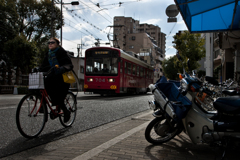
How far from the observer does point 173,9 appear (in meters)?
10.0

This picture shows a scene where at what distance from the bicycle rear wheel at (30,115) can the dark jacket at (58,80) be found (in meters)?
0.27

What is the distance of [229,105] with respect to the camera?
278cm

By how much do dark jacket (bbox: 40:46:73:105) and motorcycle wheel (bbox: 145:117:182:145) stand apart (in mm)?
1735

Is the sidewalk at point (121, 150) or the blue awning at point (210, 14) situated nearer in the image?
the sidewalk at point (121, 150)

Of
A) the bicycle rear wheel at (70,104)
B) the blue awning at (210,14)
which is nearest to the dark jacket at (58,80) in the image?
the bicycle rear wheel at (70,104)

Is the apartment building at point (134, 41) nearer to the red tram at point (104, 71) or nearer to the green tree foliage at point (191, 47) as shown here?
the green tree foliage at point (191, 47)

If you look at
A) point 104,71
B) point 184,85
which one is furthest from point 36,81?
point 104,71

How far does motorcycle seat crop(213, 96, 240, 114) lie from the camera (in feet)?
8.98

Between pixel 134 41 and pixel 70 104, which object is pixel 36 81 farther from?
pixel 134 41

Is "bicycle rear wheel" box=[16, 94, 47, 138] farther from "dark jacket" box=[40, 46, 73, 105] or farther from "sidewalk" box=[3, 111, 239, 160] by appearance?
"sidewalk" box=[3, 111, 239, 160]

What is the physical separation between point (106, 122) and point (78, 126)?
935mm

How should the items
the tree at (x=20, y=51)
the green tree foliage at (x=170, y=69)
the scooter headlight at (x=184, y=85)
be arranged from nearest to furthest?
the scooter headlight at (x=184, y=85) → the tree at (x=20, y=51) → the green tree foliage at (x=170, y=69)

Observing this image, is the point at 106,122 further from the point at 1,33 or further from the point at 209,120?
the point at 1,33

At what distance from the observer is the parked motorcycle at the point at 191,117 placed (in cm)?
283
